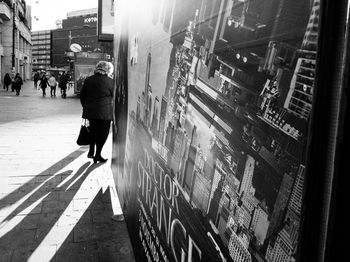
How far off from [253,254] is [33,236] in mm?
2942

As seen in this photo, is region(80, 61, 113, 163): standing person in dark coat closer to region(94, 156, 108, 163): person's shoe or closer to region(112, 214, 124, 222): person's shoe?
region(94, 156, 108, 163): person's shoe

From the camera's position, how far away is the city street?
10.2ft

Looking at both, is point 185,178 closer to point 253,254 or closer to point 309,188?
point 253,254

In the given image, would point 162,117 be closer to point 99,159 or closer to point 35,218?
point 35,218

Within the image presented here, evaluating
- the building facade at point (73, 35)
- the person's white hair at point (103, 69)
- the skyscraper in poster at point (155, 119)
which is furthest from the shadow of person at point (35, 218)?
the building facade at point (73, 35)

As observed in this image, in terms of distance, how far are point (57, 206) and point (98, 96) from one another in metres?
1.89

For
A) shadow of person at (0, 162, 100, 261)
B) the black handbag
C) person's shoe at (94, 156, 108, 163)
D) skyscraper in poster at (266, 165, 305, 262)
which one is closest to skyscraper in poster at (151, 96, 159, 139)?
skyscraper in poster at (266, 165, 305, 262)

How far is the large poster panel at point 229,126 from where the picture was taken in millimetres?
730

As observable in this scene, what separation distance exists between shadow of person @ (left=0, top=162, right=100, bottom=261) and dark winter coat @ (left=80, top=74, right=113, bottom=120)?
1.01 meters

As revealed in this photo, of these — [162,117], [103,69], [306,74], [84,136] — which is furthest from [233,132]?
[84,136]

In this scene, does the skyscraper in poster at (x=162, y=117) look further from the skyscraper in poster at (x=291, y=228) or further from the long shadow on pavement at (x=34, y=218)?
the long shadow on pavement at (x=34, y=218)

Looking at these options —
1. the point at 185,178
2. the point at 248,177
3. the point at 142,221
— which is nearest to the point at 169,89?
the point at 185,178

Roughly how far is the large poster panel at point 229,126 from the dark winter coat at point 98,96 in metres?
3.44

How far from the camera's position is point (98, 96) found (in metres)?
5.34
